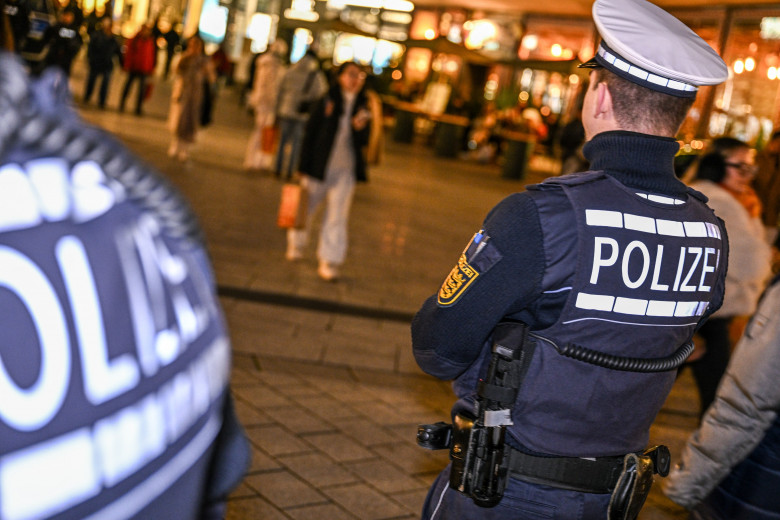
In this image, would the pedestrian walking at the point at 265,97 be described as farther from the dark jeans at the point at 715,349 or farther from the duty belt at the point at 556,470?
the duty belt at the point at 556,470

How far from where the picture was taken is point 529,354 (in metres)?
1.94

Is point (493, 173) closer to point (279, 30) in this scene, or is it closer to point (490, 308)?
Result: point (279, 30)

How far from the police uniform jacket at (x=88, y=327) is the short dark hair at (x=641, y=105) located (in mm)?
1462

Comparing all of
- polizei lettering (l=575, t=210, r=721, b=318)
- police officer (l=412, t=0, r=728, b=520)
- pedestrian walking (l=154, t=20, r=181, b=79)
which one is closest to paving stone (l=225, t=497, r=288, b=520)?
police officer (l=412, t=0, r=728, b=520)

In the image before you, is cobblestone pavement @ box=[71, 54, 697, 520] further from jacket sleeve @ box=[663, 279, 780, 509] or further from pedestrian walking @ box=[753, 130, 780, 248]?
pedestrian walking @ box=[753, 130, 780, 248]

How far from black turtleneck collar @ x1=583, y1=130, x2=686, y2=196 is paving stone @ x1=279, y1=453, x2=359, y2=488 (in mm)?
2385

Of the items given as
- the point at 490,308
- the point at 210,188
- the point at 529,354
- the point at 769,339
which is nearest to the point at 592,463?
the point at 529,354

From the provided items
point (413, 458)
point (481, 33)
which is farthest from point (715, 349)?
point (481, 33)

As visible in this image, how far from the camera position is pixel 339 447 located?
4.37 metres

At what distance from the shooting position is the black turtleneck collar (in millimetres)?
2051

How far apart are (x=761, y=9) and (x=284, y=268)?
55.9ft

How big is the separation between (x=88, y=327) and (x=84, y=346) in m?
0.02

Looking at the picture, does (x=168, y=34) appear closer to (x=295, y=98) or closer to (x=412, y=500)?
(x=295, y=98)

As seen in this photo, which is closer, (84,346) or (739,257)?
(84,346)
